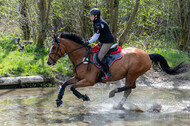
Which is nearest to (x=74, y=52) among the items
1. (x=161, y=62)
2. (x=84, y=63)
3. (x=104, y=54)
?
(x=84, y=63)

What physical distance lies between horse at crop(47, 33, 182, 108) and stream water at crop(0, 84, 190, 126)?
1.49 feet

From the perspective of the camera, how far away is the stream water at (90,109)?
558 cm

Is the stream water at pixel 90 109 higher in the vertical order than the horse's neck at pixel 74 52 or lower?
lower

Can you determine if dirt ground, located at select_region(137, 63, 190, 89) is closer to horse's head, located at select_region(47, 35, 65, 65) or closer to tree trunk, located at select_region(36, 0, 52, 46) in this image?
horse's head, located at select_region(47, 35, 65, 65)

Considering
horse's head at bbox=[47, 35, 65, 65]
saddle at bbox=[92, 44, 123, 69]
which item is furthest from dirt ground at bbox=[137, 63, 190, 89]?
horse's head at bbox=[47, 35, 65, 65]

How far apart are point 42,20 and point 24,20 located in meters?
2.12

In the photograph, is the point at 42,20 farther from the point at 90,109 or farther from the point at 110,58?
the point at 90,109

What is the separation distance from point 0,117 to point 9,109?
30.0 inches

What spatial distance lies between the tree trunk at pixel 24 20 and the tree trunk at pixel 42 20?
61.3 inches

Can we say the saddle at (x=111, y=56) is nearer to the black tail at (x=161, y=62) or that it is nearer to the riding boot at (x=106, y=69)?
the riding boot at (x=106, y=69)

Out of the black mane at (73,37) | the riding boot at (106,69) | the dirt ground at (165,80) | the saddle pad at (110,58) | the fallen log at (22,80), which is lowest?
the dirt ground at (165,80)

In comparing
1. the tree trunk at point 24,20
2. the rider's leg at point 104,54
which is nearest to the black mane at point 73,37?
the rider's leg at point 104,54

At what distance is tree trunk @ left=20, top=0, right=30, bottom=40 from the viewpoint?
47.5 ft

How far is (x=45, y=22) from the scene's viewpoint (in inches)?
521
